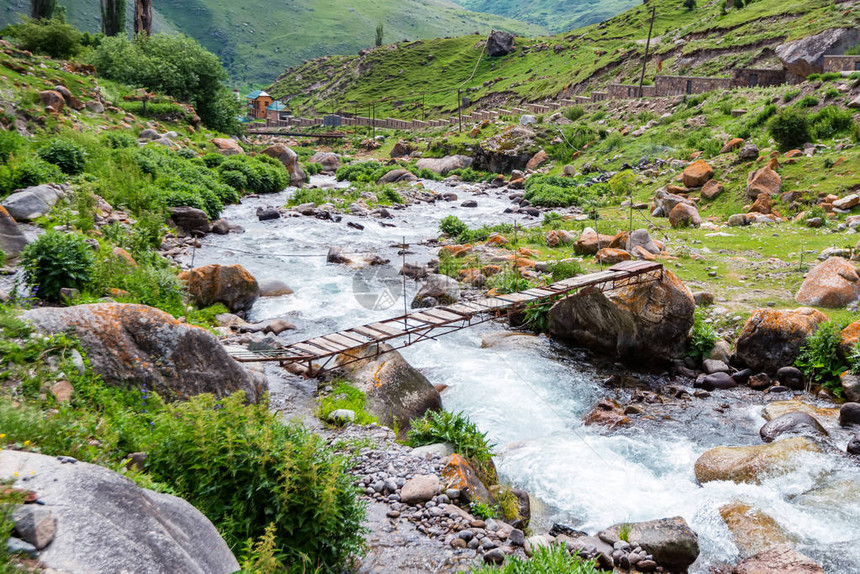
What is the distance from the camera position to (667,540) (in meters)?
7.19

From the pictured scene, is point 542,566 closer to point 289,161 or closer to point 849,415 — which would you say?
point 849,415

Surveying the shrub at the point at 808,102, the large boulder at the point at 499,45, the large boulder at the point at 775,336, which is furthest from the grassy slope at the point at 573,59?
the large boulder at the point at 775,336

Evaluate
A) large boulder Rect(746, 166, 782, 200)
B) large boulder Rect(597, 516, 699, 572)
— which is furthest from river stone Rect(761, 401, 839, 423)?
large boulder Rect(746, 166, 782, 200)

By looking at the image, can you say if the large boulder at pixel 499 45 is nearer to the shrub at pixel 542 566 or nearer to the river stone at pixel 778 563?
the river stone at pixel 778 563

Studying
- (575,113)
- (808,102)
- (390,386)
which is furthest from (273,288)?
(575,113)

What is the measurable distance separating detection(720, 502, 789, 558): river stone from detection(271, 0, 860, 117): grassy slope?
51882 mm

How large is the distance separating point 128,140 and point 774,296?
26911mm

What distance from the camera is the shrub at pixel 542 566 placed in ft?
18.4

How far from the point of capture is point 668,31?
7969cm

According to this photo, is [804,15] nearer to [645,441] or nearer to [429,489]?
[645,441]

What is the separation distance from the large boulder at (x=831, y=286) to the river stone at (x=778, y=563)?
896cm

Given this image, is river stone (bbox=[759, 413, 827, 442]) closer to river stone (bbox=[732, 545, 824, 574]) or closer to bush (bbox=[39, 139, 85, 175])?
river stone (bbox=[732, 545, 824, 574])

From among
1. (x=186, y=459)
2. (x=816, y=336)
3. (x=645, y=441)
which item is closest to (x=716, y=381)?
(x=816, y=336)

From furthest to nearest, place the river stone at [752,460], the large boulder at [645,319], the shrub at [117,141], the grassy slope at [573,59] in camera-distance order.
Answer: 1. the grassy slope at [573,59]
2. the shrub at [117,141]
3. the large boulder at [645,319]
4. the river stone at [752,460]
